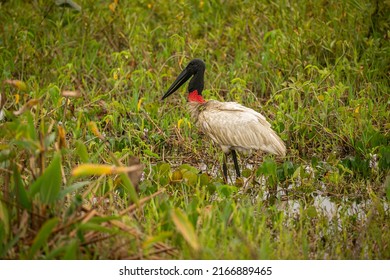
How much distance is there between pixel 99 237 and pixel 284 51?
174 inches

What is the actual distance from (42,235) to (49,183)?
240mm

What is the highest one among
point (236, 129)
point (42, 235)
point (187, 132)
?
point (42, 235)

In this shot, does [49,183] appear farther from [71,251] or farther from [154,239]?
[154,239]

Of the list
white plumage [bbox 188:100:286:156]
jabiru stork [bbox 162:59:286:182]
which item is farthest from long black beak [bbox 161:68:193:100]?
white plumage [bbox 188:100:286:156]

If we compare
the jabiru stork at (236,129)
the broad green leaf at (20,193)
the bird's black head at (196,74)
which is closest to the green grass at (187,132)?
the broad green leaf at (20,193)

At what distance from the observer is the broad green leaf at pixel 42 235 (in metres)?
3.73

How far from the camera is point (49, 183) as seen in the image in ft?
12.7

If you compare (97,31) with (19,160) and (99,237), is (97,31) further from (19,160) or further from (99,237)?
(99,237)

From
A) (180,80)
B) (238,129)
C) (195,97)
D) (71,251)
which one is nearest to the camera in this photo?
(71,251)

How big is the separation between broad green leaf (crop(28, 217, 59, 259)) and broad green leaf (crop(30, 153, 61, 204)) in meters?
0.14

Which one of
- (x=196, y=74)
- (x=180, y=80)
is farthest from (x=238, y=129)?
(x=180, y=80)

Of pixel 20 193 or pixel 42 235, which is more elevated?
pixel 20 193

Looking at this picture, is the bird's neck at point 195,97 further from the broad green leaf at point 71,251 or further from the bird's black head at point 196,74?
the broad green leaf at point 71,251

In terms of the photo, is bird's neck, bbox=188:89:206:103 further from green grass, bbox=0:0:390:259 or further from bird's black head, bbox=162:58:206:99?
green grass, bbox=0:0:390:259
